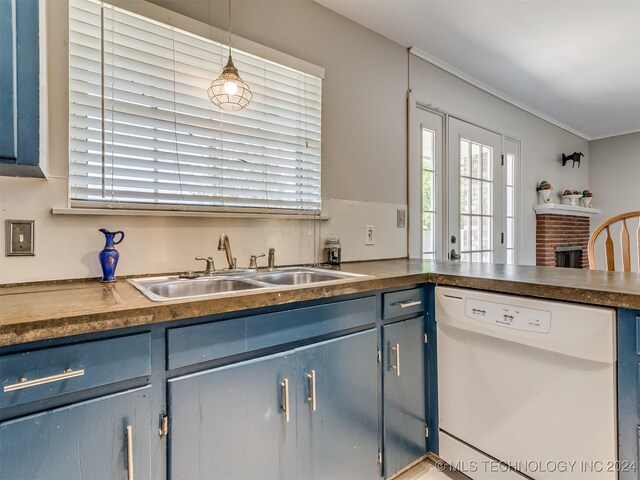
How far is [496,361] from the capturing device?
136 centimetres

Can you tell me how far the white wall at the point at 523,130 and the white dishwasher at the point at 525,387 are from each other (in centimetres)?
192

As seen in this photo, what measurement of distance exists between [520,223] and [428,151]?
5.85 feet

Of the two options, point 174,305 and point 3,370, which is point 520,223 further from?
point 3,370

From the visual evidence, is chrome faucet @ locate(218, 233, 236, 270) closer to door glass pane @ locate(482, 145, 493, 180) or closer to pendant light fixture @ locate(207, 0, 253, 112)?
pendant light fixture @ locate(207, 0, 253, 112)

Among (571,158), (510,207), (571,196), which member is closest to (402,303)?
(510,207)

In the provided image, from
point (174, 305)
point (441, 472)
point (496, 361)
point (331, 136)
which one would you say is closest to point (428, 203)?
point (331, 136)

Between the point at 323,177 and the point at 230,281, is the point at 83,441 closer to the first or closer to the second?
the point at 230,281

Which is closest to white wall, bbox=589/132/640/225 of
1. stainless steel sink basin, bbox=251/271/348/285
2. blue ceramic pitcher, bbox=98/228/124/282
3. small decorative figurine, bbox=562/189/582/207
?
small decorative figurine, bbox=562/189/582/207

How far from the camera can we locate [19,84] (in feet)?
3.08

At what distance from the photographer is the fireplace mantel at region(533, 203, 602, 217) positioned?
12.8ft

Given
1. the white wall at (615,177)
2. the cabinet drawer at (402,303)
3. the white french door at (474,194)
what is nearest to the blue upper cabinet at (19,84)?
the cabinet drawer at (402,303)

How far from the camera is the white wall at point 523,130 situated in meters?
2.74

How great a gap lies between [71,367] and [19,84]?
805mm

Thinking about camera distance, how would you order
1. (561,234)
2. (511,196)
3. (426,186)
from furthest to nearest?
(561,234) < (511,196) < (426,186)
